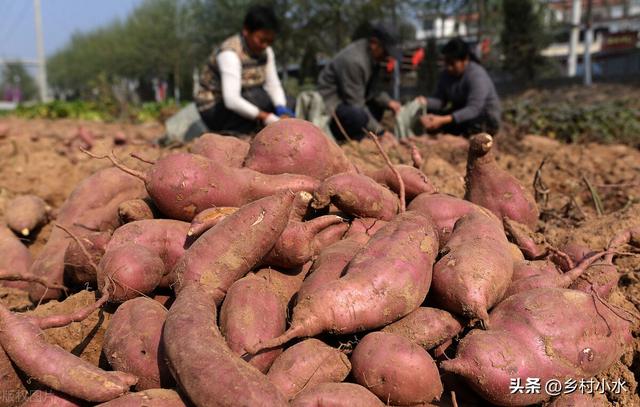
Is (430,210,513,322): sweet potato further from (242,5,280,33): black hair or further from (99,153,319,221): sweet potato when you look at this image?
(242,5,280,33): black hair

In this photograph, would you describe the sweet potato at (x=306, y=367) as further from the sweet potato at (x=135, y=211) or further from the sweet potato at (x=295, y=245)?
the sweet potato at (x=135, y=211)

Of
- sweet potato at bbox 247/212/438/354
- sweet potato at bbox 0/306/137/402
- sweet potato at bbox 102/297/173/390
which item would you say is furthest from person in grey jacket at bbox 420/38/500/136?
sweet potato at bbox 0/306/137/402

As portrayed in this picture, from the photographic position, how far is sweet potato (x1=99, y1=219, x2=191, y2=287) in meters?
2.29

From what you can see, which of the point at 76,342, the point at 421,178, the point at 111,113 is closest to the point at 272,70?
the point at 421,178

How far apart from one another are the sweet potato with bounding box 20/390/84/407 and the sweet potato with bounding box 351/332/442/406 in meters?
0.90

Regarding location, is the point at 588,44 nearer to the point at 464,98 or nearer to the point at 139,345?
the point at 464,98

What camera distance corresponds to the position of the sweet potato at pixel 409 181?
9.25 feet

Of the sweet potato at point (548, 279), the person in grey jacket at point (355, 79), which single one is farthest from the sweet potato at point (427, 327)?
the person in grey jacket at point (355, 79)

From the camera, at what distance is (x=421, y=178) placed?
285cm

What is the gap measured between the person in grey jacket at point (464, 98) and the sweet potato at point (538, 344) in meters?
4.50

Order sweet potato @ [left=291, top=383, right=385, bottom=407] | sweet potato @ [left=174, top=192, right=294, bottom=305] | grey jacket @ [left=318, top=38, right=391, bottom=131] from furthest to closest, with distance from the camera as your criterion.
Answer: grey jacket @ [left=318, top=38, right=391, bottom=131] < sweet potato @ [left=174, top=192, right=294, bottom=305] < sweet potato @ [left=291, top=383, right=385, bottom=407]

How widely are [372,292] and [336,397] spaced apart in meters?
0.43

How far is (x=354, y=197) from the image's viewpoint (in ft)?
7.97

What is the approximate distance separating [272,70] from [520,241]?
3969 mm
